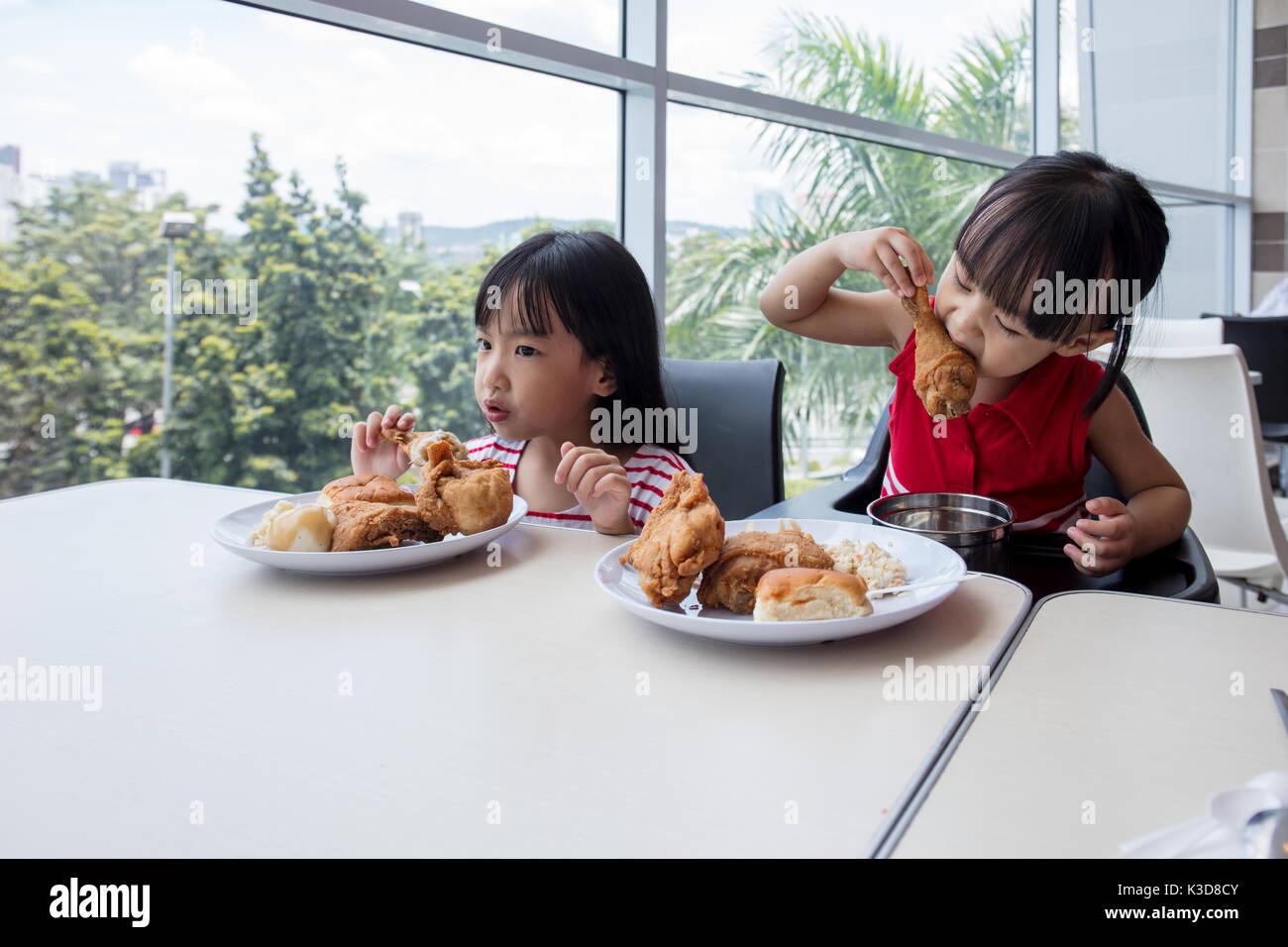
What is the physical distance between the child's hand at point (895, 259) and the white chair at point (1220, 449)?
38.8 inches

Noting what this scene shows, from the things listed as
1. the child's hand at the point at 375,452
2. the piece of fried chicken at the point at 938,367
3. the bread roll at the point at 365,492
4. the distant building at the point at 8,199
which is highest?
the distant building at the point at 8,199

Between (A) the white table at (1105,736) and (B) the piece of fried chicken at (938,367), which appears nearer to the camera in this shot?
(A) the white table at (1105,736)

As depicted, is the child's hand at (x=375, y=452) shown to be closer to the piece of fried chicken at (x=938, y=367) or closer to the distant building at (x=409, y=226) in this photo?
the piece of fried chicken at (x=938, y=367)

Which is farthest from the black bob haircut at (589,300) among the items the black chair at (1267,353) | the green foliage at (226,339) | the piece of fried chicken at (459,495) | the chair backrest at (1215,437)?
the black chair at (1267,353)

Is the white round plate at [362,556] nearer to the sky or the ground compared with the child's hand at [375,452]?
nearer to the ground

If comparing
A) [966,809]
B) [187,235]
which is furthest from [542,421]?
[187,235]

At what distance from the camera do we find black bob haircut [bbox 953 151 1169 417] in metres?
1.26

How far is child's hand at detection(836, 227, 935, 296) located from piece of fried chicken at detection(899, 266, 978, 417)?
0.6 inches

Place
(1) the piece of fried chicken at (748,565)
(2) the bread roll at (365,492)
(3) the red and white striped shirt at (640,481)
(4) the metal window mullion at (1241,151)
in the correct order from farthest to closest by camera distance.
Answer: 1. (4) the metal window mullion at (1241,151)
2. (3) the red and white striped shirt at (640,481)
3. (2) the bread roll at (365,492)
4. (1) the piece of fried chicken at (748,565)

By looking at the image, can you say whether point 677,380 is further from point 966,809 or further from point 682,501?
point 966,809

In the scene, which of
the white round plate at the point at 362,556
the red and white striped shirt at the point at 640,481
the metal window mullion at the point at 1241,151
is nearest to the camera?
the white round plate at the point at 362,556

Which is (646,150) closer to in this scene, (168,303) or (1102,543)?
(168,303)

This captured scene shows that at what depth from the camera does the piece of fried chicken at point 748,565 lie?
796 millimetres

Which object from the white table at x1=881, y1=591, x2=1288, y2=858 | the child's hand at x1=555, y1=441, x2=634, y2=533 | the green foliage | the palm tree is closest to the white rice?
the white table at x1=881, y1=591, x2=1288, y2=858
